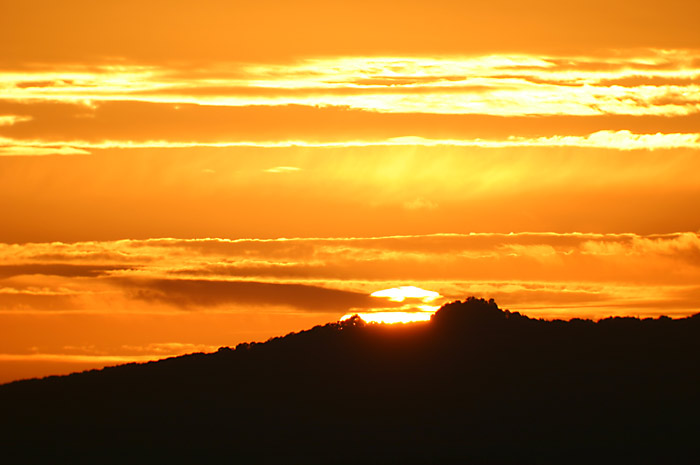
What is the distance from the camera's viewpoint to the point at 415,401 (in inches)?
6270

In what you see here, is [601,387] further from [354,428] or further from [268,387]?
[268,387]

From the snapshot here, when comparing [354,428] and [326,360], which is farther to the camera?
[326,360]

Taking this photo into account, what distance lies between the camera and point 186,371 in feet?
567

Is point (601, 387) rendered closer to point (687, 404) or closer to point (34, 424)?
point (687, 404)

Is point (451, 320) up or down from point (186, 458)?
up

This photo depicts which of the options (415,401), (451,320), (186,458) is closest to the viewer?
(186,458)

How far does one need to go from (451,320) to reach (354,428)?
21711mm

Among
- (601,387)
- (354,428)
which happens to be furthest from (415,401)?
(601,387)

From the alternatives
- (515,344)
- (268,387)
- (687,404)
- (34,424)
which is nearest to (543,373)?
(515,344)

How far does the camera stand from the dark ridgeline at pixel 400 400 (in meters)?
147

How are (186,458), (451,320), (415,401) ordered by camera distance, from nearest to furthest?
(186,458)
(415,401)
(451,320)

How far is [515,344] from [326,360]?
2045 centimetres

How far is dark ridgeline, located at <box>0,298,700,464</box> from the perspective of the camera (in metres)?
147

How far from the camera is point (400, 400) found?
160 m
